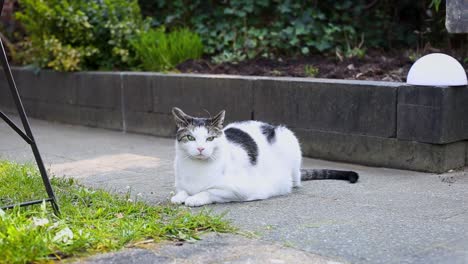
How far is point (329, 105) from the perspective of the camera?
6.28 metres

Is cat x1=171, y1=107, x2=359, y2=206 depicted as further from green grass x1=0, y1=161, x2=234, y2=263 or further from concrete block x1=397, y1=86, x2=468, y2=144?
concrete block x1=397, y1=86, x2=468, y2=144

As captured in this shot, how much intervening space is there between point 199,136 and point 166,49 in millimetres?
3903

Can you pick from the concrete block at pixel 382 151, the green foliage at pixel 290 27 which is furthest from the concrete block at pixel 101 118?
the concrete block at pixel 382 151

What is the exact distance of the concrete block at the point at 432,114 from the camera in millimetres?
5539

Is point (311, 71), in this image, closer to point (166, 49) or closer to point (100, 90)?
point (166, 49)

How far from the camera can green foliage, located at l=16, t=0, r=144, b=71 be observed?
859cm

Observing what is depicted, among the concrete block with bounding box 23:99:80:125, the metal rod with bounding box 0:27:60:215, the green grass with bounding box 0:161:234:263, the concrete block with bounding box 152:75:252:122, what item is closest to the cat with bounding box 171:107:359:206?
the green grass with bounding box 0:161:234:263

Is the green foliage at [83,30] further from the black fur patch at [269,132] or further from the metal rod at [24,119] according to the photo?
the metal rod at [24,119]

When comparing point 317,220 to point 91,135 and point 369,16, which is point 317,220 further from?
point 369,16

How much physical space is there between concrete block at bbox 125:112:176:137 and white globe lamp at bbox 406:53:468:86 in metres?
2.91

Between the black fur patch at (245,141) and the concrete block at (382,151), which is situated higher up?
the black fur patch at (245,141)

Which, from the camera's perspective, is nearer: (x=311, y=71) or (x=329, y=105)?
(x=329, y=105)

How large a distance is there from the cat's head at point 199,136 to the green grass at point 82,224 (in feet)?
1.26

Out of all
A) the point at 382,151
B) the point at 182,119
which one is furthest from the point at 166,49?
the point at 182,119
